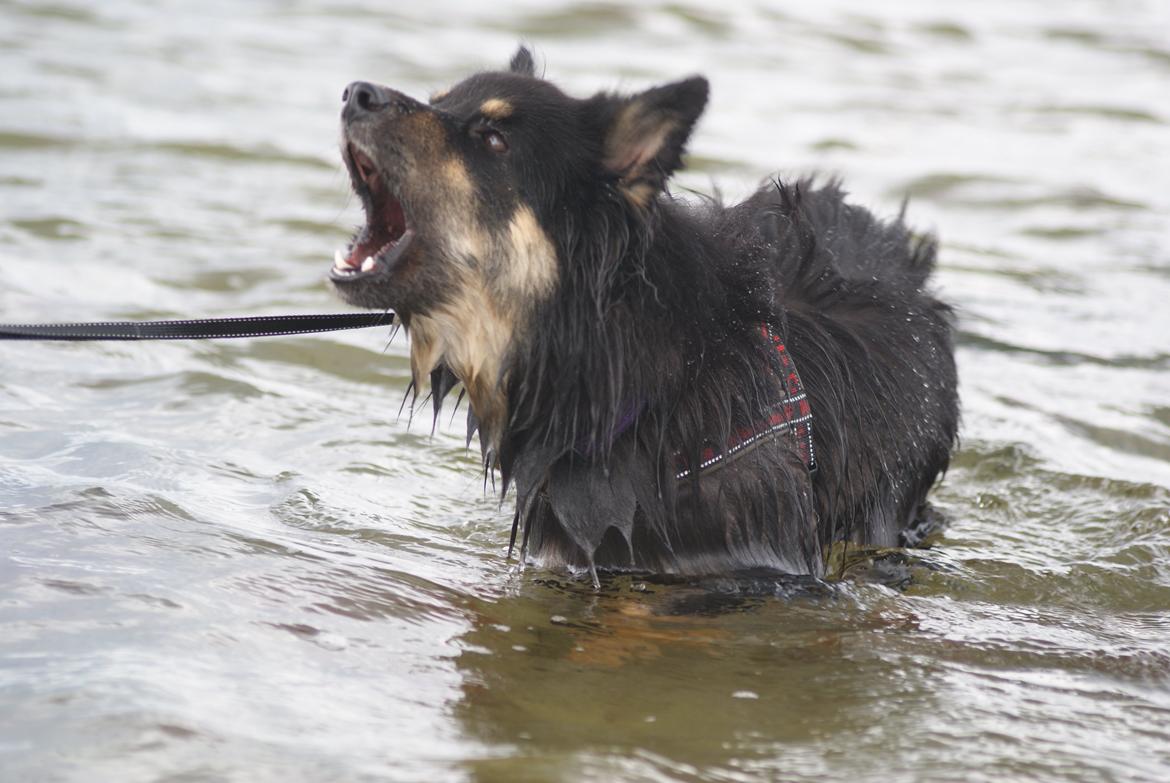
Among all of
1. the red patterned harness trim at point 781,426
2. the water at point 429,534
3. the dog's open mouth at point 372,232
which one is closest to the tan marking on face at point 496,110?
the dog's open mouth at point 372,232

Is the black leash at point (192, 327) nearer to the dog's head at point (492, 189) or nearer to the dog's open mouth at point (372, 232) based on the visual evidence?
the dog's open mouth at point (372, 232)

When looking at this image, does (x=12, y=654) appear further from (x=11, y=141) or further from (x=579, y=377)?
(x=11, y=141)

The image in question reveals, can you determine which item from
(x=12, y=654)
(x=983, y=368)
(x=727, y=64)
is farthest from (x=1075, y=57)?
(x=12, y=654)

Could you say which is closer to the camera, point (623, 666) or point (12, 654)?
point (12, 654)

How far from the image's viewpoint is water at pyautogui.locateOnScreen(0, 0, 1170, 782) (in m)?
3.64

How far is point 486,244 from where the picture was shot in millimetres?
4340

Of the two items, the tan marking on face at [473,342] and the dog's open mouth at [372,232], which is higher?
the dog's open mouth at [372,232]

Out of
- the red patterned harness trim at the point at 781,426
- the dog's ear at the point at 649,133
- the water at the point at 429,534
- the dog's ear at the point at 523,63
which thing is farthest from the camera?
the dog's ear at the point at 523,63

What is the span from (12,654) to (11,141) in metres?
7.94

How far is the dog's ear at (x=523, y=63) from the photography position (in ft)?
16.0

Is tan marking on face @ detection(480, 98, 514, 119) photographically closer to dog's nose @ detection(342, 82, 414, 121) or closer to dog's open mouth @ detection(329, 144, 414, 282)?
dog's nose @ detection(342, 82, 414, 121)

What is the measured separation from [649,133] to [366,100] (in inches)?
34.1

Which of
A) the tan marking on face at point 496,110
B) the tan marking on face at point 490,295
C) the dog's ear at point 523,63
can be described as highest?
the dog's ear at point 523,63

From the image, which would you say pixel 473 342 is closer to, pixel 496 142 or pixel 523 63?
pixel 496 142
